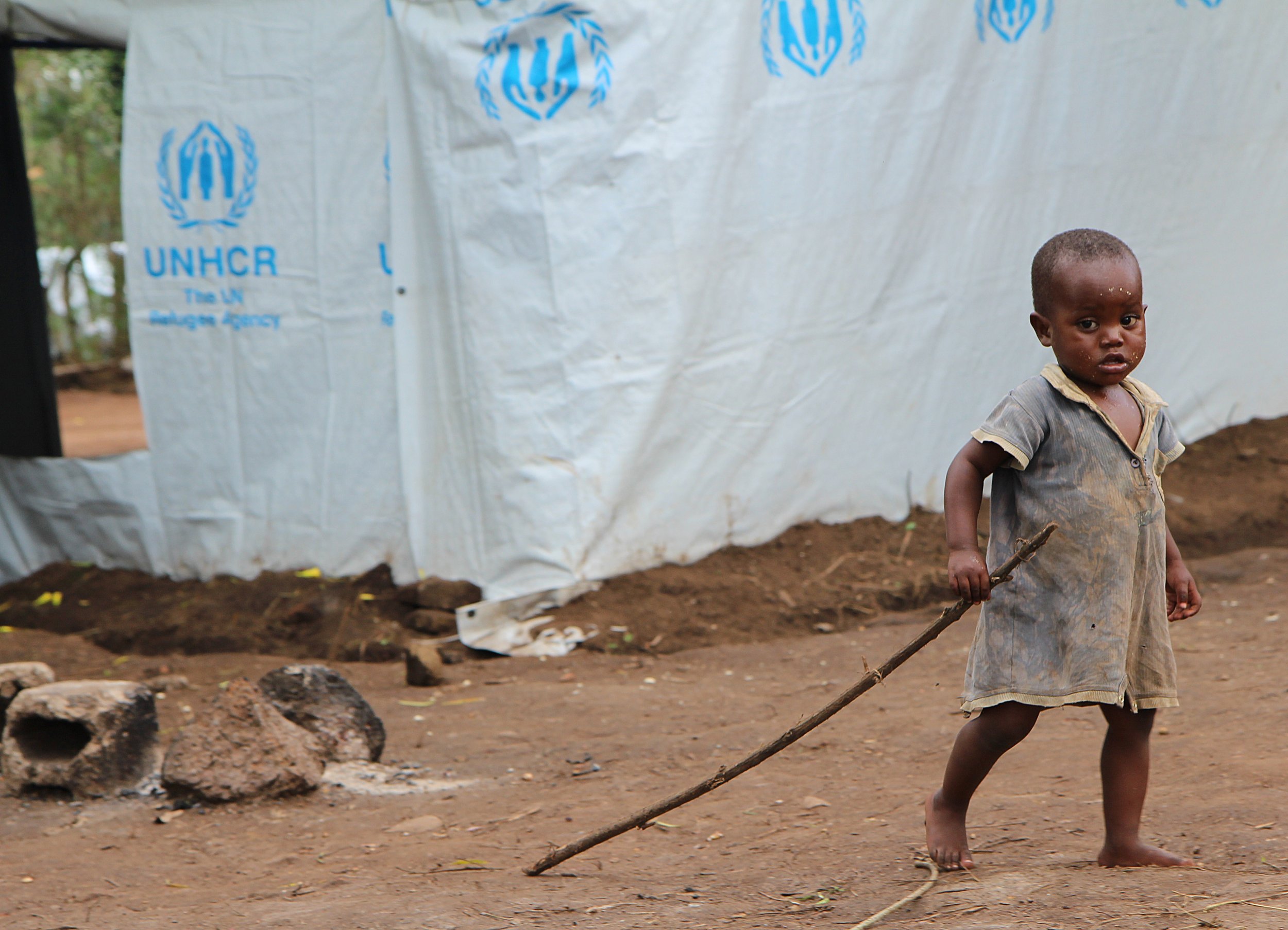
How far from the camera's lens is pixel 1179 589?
2561mm

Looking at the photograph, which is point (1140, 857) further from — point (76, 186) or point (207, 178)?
point (76, 186)

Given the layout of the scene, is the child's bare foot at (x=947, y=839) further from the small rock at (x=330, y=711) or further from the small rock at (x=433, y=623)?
the small rock at (x=433, y=623)

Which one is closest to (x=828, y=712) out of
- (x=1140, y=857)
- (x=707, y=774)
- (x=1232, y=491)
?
(x=1140, y=857)

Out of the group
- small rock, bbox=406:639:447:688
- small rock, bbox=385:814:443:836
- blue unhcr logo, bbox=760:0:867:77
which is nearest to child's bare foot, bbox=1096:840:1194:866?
small rock, bbox=385:814:443:836

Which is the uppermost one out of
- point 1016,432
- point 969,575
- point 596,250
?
point 596,250

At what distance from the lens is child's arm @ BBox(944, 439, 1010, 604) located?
2230 millimetres

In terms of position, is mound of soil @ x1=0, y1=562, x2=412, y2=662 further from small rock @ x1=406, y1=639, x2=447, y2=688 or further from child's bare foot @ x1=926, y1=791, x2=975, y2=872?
child's bare foot @ x1=926, y1=791, x2=975, y2=872

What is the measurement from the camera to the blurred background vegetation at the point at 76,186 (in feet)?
50.4

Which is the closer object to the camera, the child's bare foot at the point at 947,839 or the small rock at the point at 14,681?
the child's bare foot at the point at 947,839

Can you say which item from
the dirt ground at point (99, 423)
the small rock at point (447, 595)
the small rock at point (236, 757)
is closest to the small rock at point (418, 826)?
the small rock at point (236, 757)

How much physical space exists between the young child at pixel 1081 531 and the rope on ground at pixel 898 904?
0.30 ft

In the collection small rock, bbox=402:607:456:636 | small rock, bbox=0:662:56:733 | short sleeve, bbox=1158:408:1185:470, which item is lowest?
small rock, bbox=402:607:456:636

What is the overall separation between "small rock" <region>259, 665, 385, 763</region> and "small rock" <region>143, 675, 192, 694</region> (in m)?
1.06

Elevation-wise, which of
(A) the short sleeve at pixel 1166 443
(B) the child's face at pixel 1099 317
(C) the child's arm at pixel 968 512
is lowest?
(C) the child's arm at pixel 968 512
